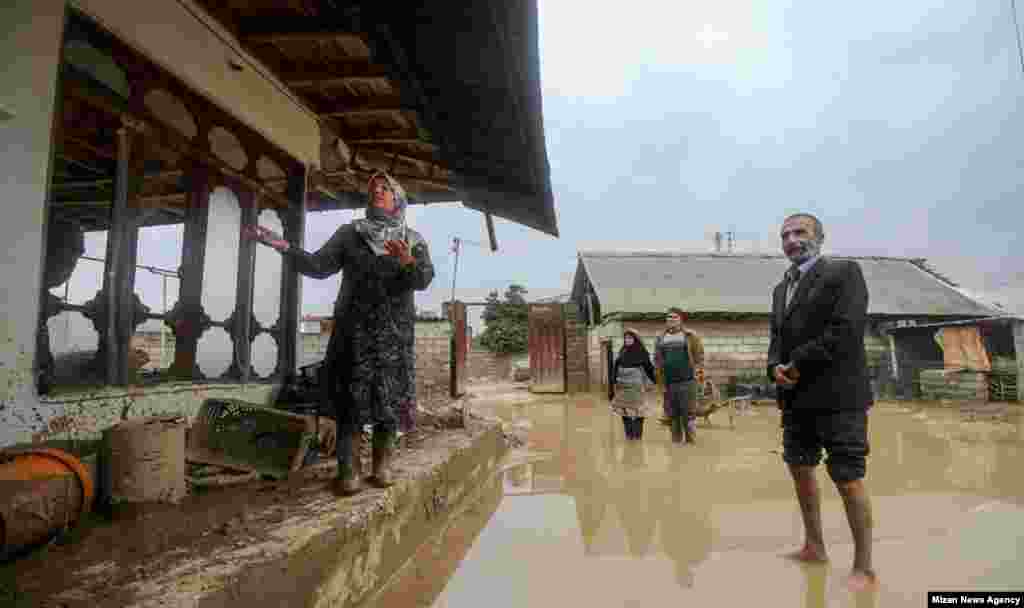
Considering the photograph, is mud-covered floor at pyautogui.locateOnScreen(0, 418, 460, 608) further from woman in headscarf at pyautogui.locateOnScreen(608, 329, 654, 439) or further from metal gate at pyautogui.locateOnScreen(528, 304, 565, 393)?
metal gate at pyautogui.locateOnScreen(528, 304, 565, 393)

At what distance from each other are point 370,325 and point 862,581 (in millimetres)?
2596

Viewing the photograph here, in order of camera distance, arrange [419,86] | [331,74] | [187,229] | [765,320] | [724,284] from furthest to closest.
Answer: [724,284] < [765,320] < [331,74] < [187,229] < [419,86]

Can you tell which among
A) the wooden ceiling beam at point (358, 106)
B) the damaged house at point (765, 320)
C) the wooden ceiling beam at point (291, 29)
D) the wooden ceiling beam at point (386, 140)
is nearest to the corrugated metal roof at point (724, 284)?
the damaged house at point (765, 320)

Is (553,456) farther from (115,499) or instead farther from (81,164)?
(81,164)

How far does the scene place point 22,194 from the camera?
2.12 meters

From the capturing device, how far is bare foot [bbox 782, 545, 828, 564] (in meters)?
2.50

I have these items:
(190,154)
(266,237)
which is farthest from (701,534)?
(190,154)

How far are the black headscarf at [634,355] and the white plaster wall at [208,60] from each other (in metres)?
4.57

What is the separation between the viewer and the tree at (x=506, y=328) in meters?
21.0

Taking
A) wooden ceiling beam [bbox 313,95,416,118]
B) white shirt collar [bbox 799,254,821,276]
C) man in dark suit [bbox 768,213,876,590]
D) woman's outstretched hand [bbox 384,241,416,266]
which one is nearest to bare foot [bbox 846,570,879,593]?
man in dark suit [bbox 768,213,876,590]

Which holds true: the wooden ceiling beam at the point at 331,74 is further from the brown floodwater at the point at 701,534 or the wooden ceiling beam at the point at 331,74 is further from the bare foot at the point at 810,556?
the bare foot at the point at 810,556

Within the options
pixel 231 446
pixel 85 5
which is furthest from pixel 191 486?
pixel 85 5

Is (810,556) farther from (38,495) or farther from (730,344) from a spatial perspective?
(730,344)

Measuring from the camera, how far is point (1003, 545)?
2791 millimetres
